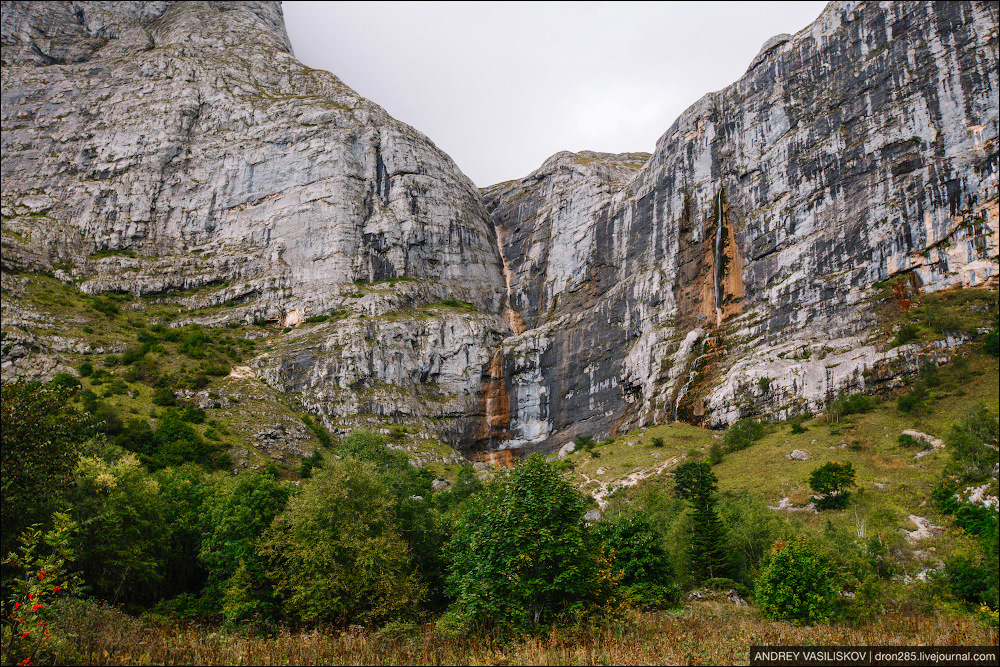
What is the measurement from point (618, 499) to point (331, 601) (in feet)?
109

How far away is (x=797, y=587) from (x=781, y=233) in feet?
189

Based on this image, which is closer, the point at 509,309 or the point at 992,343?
the point at 992,343

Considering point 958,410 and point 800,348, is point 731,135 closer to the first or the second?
point 800,348

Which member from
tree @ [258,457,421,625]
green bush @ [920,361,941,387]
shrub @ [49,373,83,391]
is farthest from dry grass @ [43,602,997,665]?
shrub @ [49,373,83,391]

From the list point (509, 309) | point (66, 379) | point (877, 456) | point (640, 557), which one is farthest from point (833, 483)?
point (66, 379)

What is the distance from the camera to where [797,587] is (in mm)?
23812

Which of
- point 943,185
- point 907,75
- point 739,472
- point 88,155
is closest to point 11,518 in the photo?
point 739,472

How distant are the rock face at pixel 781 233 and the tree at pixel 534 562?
156 ft

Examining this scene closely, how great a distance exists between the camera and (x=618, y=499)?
52.2 m

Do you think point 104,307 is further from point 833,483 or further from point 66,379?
point 833,483

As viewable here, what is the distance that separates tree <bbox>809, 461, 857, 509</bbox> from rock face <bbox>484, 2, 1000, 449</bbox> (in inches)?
689

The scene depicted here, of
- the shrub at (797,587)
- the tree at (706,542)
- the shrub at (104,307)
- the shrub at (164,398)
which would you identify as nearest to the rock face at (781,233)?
the tree at (706,542)

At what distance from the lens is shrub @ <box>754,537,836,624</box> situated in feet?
76.5

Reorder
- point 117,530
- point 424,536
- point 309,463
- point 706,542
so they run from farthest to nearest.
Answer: point 309,463 → point 706,542 → point 424,536 → point 117,530
